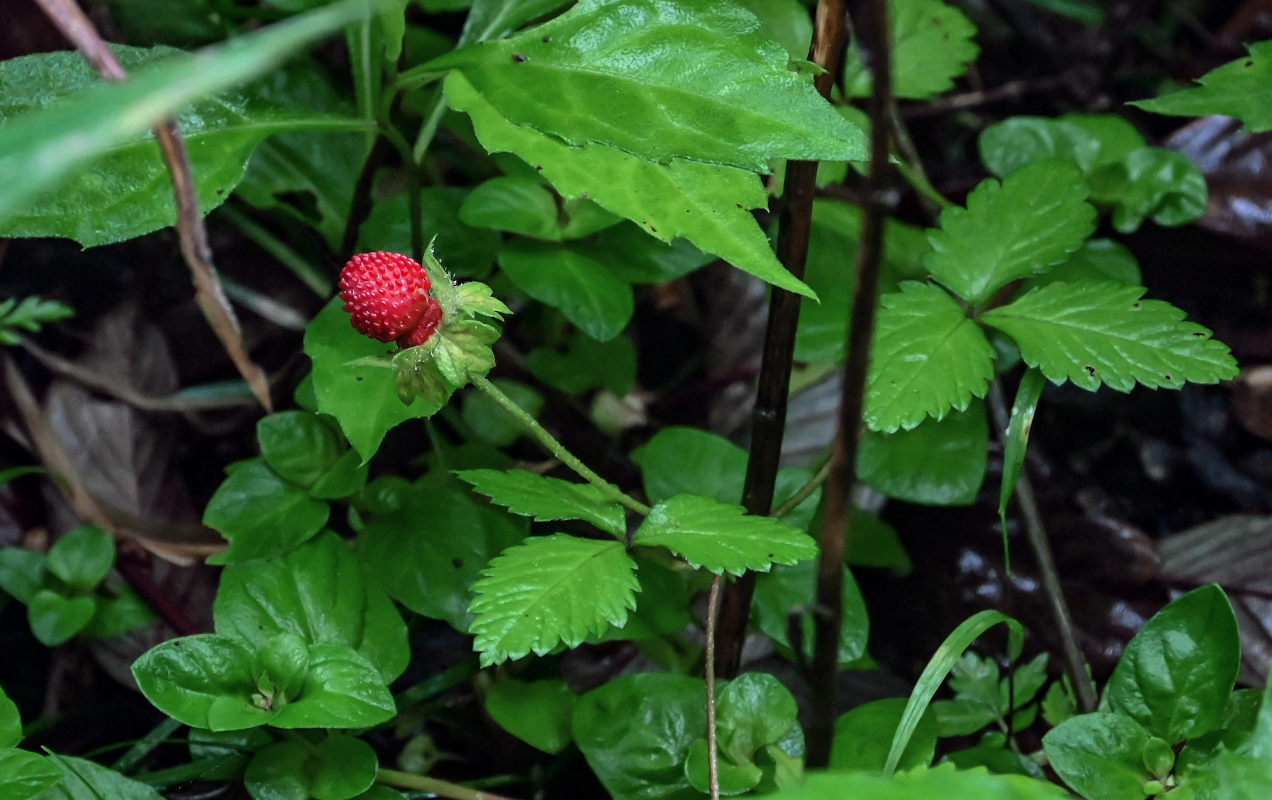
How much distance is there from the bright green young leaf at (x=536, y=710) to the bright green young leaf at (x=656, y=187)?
0.52 m

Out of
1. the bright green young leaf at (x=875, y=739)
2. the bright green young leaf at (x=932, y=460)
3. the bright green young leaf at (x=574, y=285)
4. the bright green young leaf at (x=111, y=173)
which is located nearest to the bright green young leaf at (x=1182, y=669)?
the bright green young leaf at (x=875, y=739)

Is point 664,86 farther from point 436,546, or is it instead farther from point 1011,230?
point 436,546

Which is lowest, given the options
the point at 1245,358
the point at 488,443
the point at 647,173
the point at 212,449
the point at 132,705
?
the point at 132,705

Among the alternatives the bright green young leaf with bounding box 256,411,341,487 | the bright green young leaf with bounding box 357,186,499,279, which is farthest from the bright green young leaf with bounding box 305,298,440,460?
the bright green young leaf with bounding box 357,186,499,279

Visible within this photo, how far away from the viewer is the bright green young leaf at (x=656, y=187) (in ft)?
2.90

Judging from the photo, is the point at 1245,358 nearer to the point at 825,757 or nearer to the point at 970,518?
the point at 970,518

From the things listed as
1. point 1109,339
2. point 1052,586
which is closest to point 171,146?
point 1109,339

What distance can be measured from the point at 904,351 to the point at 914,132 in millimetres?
985

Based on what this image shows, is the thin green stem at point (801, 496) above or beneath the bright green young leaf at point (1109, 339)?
beneath

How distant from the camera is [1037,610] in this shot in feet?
4.34

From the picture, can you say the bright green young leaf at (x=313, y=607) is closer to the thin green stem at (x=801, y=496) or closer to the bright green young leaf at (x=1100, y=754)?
the thin green stem at (x=801, y=496)

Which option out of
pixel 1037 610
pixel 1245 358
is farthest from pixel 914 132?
pixel 1037 610

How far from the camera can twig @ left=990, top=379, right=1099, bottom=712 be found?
111 centimetres

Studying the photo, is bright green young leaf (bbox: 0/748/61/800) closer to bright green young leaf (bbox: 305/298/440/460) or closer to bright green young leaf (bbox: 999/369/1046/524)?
bright green young leaf (bbox: 305/298/440/460)
